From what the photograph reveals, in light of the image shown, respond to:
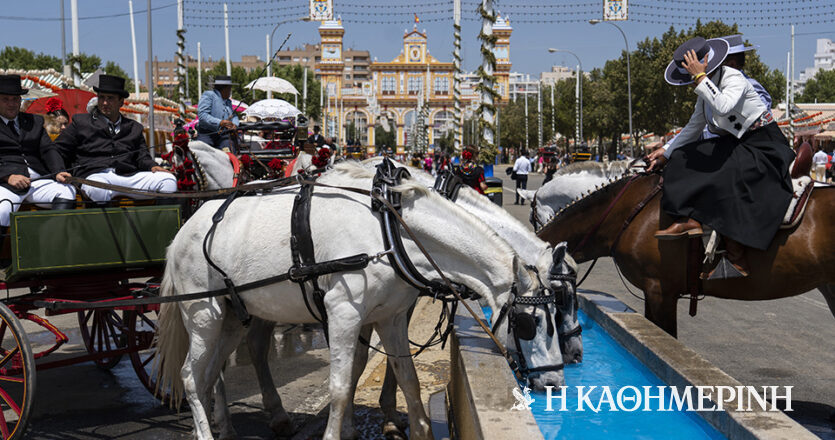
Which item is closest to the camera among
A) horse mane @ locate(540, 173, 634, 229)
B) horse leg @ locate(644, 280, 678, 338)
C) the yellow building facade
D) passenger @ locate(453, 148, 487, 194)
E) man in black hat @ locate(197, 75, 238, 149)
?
horse leg @ locate(644, 280, 678, 338)

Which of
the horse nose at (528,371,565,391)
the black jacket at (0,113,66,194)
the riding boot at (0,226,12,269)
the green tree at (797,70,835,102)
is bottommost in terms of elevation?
the horse nose at (528,371,565,391)

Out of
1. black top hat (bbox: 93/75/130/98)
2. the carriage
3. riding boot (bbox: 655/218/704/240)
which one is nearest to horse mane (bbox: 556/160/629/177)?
riding boot (bbox: 655/218/704/240)

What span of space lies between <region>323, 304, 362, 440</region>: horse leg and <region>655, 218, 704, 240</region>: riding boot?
2691 millimetres

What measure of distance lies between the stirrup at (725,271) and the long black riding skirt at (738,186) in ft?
0.83

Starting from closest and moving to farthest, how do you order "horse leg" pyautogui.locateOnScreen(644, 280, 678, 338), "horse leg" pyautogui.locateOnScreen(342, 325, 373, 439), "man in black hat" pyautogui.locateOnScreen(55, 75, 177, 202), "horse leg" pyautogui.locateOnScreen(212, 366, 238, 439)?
"horse leg" pyautogui.locateOnScreen(342, 325, 373, 439) → "horse leg" pyautogui.locateOnScreen(212, 366, 238, 439) → "horse leg" pyautogui.locateOnScreen(644, 280, 678, 338) → "man in black hat" pyautogui.locateOnScreen(55, 75, 177, 202)

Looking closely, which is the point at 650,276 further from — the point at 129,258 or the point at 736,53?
the point at 129,258

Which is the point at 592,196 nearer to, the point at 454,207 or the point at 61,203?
the point at 454,207

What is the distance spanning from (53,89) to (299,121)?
7.57 m

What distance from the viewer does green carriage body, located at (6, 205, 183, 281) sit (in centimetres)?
546

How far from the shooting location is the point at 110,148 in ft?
21.1

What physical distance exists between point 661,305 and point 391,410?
235 centimetres

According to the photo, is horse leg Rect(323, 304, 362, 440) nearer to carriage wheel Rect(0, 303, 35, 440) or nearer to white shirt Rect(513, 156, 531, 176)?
carriage wheel Rect(0, 303, 35, 440)

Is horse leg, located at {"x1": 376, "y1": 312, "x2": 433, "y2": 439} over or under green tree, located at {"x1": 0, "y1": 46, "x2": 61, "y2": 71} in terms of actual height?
under

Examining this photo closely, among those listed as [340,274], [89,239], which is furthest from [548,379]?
[89,239]
